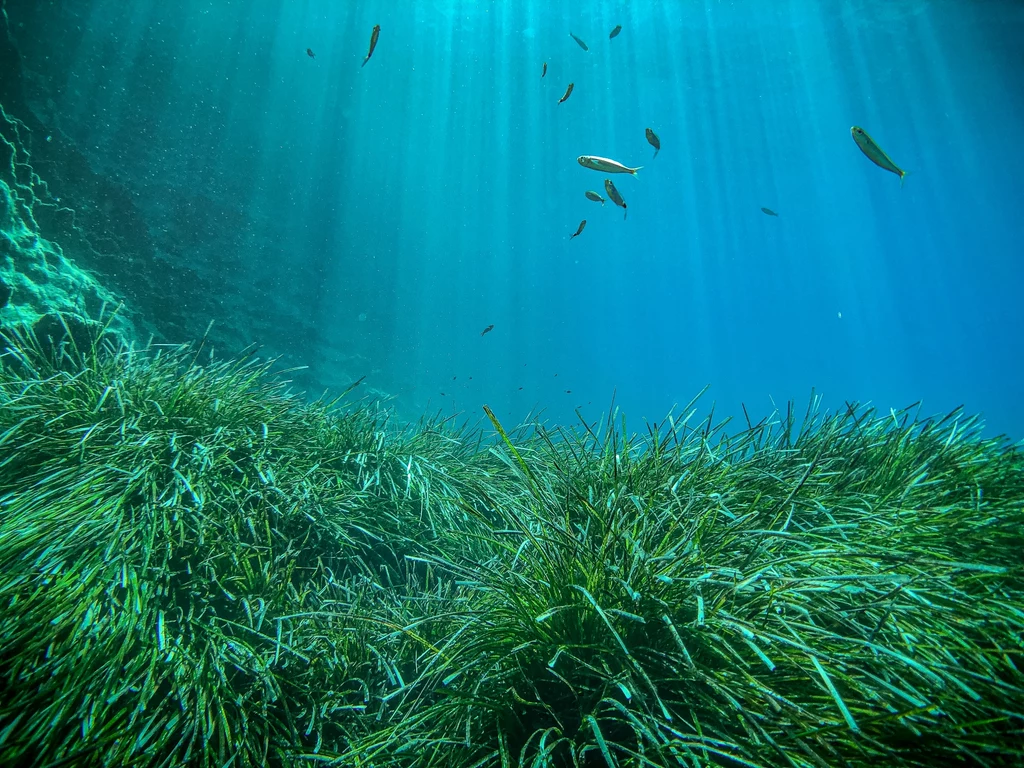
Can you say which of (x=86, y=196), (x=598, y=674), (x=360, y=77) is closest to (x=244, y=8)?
(x=360, y=77)

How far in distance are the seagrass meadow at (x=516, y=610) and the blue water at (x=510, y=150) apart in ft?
5.96

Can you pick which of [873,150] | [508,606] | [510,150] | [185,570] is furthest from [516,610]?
[510,150]

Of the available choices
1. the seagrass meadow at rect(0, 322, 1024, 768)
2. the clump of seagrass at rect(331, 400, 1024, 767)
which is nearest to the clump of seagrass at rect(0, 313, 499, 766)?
the seagrass meadow at rect(0, 322, 1024, 768)

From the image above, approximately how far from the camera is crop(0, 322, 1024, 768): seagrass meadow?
1306 millimetres

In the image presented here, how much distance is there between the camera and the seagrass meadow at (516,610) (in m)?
1.31

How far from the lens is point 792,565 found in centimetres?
176

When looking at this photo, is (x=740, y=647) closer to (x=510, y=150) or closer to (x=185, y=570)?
(x=185, y=570)

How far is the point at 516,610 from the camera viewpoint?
1603 mm

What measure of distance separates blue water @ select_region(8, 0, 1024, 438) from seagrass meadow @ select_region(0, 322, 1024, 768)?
1817 mm

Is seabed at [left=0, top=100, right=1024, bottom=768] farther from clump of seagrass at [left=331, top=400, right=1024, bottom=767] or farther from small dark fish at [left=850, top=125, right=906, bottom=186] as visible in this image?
small dark fish at [left=850, top=125, right=906, bottom=186]

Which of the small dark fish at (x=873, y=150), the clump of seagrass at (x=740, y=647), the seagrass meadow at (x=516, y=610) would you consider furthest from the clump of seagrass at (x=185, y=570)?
the small dark fish at (x=873, y=150)

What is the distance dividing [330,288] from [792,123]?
41878 millimetres

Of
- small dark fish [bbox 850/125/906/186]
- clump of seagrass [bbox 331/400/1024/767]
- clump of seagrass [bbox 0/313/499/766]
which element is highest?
small dark fish [bbox 850/125/906/186]

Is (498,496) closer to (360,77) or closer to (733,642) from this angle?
(733,642)
